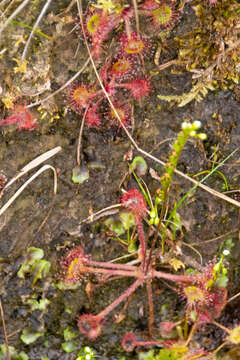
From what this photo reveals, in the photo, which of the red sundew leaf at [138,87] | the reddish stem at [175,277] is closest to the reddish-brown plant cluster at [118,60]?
the red sundew leaf at [138,87]

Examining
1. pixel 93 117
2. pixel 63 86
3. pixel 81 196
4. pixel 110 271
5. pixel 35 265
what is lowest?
pixel 110 271

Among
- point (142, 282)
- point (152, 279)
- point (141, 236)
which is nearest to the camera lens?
point (141, 236)

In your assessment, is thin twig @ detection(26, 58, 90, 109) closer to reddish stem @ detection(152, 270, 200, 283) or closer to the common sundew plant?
the common sundew plant

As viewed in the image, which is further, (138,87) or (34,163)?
(34,163)

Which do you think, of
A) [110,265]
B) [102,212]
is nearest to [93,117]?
[102,212]

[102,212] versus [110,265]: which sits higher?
[102,212]

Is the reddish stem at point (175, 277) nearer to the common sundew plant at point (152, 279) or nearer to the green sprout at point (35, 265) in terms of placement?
the common sundew plant at point (152, 279)

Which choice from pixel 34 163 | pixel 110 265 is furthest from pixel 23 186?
pixel 110 265

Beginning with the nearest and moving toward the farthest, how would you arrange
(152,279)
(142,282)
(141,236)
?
(141,236), (142,282), (152,279)

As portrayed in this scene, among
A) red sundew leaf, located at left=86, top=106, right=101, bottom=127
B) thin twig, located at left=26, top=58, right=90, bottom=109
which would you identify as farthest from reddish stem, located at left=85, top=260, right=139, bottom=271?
thin twig, located at left=26, top=58, right=90, bottom=109

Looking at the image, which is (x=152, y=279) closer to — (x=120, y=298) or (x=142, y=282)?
(x=142, y=282)
